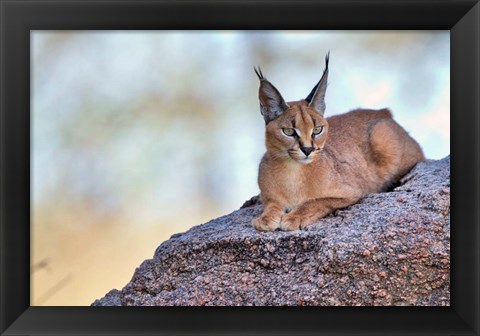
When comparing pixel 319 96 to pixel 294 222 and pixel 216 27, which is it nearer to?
pixel 294 222

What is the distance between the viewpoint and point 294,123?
6.85 m

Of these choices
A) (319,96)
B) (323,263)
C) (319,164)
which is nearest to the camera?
(323,263)

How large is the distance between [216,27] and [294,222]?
6.02 ft

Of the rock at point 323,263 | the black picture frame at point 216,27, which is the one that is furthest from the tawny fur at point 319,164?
the black picture frame at point 216,27

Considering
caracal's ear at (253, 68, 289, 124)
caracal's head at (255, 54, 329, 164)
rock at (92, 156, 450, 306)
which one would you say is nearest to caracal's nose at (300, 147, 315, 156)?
caracal's head at (255, 54, 329, 164)

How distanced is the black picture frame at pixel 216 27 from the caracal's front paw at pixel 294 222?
0.98 m

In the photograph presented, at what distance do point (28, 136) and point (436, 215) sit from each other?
10.8ft

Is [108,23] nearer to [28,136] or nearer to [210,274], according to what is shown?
[28,136]

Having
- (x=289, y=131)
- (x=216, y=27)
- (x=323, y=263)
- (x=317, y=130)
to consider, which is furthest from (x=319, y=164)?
(x=216, y=27)

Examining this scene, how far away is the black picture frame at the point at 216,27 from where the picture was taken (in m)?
5.90

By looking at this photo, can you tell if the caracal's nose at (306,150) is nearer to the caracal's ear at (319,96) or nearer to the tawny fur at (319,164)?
the tawny fur at (319,164)

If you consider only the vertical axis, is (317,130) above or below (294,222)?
above

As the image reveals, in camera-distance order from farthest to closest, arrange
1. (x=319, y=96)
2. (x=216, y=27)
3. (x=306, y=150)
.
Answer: (x=319, y=96) → (x=306, y=150) → (x=216, y=27)

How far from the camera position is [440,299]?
6277 mm
